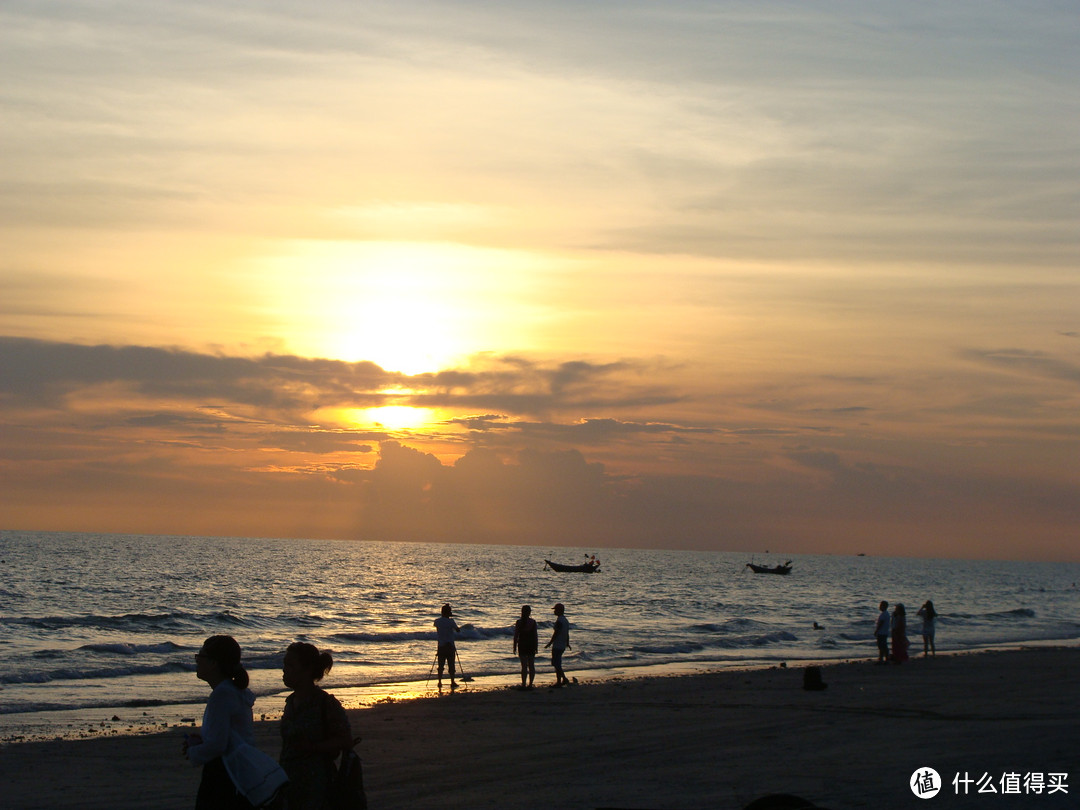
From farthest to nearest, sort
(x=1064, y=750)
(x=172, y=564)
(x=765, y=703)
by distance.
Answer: (x=172, y=564)
(x=765, y=703)
(x=1064, y=750)

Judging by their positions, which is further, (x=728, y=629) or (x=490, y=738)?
(x=728, y=629)

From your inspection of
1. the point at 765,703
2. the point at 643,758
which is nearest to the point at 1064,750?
the point at 643,758

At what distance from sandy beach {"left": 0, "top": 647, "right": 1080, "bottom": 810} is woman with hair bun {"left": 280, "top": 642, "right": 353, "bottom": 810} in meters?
4.57

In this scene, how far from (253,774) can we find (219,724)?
0.34m

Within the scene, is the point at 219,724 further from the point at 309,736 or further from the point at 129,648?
the point at 129,648

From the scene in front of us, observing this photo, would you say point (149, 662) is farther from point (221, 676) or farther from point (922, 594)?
point (922, 594)

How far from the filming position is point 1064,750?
11.5m

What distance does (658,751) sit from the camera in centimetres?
1291

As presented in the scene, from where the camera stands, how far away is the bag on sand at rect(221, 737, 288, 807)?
17.5ft

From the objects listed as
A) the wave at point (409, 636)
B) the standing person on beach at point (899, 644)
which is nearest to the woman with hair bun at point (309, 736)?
the standing person on beach at point (899, 644)

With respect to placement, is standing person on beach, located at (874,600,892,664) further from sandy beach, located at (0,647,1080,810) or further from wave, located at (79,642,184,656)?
wave, located at (79,642,184,656)

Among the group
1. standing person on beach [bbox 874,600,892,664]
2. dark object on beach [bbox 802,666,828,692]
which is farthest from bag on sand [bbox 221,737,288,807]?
standing person on beach [bbox 874,600,892,664]

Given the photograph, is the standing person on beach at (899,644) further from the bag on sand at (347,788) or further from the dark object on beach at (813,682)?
the bag on sand at (347,788)

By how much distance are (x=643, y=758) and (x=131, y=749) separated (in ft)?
24.7
